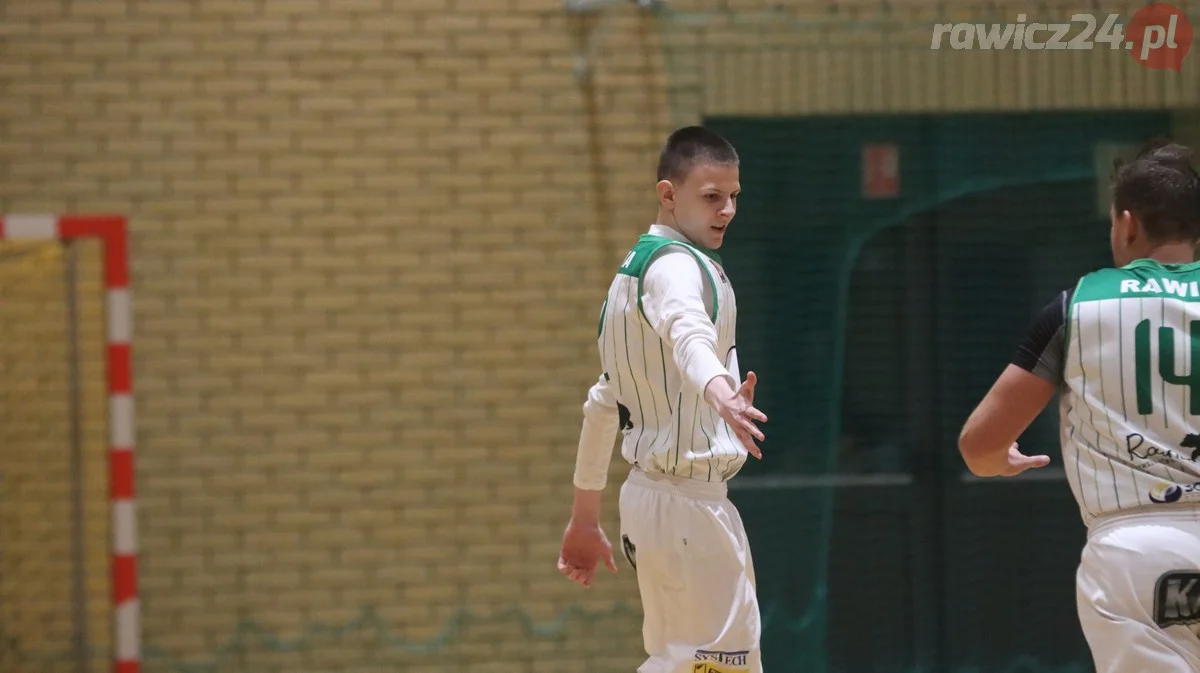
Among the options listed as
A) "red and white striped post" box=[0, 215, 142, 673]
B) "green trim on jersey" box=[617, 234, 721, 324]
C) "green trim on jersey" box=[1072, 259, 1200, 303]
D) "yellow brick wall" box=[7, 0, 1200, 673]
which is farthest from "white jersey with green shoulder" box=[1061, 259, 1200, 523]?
"red and white striped post" box=[0, 215, 142, 673]

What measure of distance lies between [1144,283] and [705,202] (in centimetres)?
120

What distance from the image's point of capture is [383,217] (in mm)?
6539

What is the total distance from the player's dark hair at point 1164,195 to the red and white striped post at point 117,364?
389cm

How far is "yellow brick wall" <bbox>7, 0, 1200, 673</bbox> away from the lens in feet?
21.2

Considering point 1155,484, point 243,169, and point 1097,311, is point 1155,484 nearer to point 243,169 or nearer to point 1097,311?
point 1097,311

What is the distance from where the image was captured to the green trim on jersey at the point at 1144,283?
3152mm

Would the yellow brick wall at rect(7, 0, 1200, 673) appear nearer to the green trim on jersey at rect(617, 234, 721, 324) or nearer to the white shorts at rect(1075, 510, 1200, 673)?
the green trim on jersey at rect(617, 234, 721, 324)

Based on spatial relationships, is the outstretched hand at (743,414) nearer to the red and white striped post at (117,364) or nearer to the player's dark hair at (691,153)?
the player's dark hair at (691,153)

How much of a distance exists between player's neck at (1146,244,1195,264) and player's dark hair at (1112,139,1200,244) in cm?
2

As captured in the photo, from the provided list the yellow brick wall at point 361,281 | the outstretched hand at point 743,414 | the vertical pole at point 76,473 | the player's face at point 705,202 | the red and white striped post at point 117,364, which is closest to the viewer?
the outstretched hand at point 743,414

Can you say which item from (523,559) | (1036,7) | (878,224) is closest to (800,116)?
(878,224)

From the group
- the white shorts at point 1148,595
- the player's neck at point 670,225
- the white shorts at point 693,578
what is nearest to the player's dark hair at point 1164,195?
the white shorts at point 1148,595

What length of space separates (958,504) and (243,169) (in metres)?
3.84

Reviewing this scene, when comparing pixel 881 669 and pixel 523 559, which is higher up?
pixel 523 559
